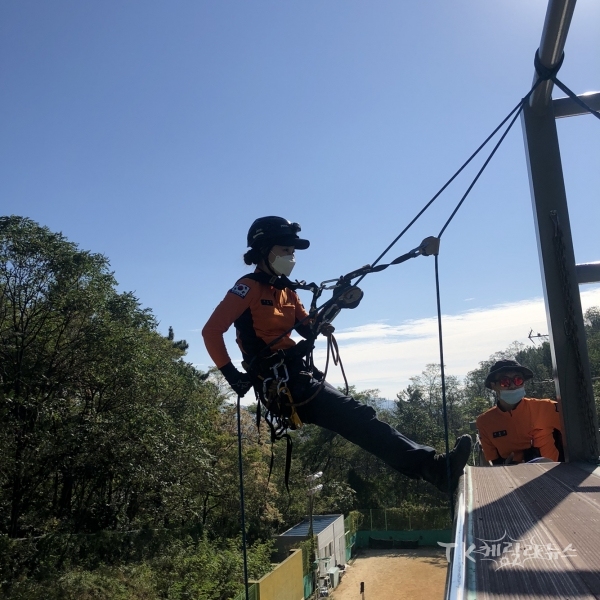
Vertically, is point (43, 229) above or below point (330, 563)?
above

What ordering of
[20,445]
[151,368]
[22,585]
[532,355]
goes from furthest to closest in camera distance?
1. [532,355]
2. [151,368]
3. [20,445]
4. [22,585]

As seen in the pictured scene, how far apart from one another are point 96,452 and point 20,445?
1.75 metres

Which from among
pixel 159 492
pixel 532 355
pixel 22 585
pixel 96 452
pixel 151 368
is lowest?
pixel 22 585

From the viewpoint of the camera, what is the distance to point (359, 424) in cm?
239

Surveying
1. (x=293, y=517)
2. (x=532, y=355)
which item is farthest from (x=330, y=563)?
(x=532, y=355)

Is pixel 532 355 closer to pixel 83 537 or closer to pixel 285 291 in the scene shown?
pixel 83 537

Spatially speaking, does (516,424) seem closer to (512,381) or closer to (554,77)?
(512,381)

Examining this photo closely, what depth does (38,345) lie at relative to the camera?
1411cm

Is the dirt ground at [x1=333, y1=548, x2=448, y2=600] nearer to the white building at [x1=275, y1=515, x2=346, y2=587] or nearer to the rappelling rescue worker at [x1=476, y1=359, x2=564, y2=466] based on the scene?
the white building at [x1=275, y1=515, x2=346, y2=587]

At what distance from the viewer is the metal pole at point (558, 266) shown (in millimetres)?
2438

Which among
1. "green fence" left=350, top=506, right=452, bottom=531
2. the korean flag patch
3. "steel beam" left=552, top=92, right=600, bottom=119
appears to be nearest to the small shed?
"green fence" left=350, top=506, right=452, bottom=531

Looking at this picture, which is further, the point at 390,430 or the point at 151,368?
the point at 151,368

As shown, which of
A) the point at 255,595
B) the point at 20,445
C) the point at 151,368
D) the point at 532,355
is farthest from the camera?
the point at 532,355

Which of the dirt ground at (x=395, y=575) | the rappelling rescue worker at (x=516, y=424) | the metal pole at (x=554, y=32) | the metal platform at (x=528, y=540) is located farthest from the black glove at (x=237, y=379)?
the dirt ground at (x=395, y=575)
